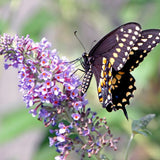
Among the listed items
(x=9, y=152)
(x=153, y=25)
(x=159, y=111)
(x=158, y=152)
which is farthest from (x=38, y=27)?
(x=9, y=152)

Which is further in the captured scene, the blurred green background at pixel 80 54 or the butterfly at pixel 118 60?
the blurred green background at pixel 80 54

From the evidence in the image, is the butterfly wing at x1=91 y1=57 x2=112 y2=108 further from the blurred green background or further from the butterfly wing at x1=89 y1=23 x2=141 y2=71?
the blurred green background

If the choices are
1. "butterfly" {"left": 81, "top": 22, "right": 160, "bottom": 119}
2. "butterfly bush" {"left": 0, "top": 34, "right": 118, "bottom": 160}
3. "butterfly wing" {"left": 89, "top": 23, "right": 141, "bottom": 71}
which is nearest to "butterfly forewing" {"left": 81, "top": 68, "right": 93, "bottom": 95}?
"butterfly" {"left": 81, "top": 22, "right": 160, "bottom": 119}

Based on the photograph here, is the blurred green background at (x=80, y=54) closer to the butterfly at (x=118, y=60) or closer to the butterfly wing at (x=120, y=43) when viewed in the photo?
the butterfly at (x=118, y=60)

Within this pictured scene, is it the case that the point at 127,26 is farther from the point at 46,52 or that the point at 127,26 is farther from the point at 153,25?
the point at 153,25

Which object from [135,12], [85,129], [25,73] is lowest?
[85,129]

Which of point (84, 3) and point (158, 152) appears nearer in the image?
point (158, 152)

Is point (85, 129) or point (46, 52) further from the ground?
point (46, 52)

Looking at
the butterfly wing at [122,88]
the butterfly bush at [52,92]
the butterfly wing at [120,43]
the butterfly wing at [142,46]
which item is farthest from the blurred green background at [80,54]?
the butterfly bush at [52,92]
